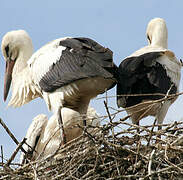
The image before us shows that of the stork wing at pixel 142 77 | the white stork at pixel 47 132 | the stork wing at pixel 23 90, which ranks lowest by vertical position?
the white stork at pixel 47 132

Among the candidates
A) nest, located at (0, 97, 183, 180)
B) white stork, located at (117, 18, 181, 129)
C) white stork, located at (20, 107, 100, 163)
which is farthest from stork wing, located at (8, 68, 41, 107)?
nest, located at (0, 97, 183, 180)

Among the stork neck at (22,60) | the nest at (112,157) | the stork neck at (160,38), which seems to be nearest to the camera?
the nest at (112,157)

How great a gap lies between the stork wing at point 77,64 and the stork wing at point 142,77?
8.2 inches

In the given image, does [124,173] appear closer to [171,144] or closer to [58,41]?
[171,144]

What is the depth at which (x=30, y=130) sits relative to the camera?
8062mm

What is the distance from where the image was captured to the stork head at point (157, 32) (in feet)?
28.2

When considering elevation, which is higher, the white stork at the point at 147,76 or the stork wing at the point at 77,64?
the stork wing at the point at 77,64

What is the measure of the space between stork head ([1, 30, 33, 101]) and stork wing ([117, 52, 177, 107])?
1716 millimetres

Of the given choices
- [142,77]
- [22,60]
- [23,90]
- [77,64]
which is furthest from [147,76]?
[22,60]

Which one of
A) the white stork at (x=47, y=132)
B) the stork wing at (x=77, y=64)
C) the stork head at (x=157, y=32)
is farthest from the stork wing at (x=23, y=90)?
the stork head at (x=157, y=32)

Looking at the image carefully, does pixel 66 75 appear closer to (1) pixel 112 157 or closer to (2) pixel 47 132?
(2) pixel 47 132

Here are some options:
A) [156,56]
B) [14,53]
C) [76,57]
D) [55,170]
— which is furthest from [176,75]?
[55,170]

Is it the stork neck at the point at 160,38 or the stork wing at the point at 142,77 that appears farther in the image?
the stork neck at the point at 160,38

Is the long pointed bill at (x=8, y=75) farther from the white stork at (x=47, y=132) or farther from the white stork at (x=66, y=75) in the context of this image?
the white stork at (x=47, y=132)
